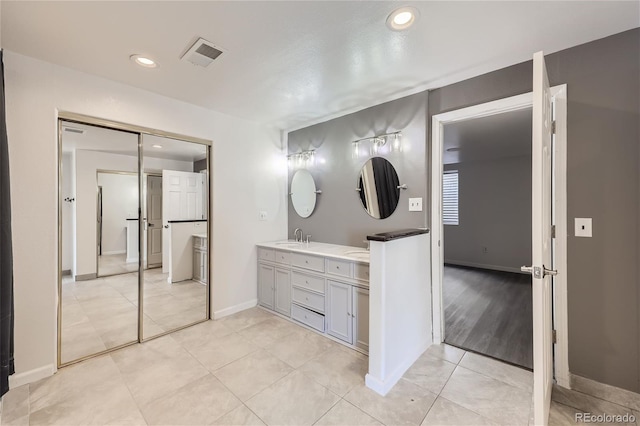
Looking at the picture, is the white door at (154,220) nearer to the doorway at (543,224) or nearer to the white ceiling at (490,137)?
the doorway at (543,224)

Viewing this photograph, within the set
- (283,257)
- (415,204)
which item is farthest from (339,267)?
(415,204)

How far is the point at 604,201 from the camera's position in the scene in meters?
1.78

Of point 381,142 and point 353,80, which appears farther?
point 381,142

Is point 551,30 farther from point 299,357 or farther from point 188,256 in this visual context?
point 188,256

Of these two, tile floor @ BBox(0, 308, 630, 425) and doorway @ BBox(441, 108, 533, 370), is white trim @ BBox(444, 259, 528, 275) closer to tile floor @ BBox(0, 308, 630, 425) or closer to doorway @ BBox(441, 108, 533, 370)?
doorway @ BBox(441, 108, 533, 370)

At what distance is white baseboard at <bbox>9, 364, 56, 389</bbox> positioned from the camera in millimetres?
1867

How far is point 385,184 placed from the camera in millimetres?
2752

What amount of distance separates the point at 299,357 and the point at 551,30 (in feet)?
9.75

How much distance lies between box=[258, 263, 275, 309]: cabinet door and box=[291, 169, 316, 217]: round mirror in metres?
0.85

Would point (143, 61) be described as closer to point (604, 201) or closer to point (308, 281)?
point (308, 281)

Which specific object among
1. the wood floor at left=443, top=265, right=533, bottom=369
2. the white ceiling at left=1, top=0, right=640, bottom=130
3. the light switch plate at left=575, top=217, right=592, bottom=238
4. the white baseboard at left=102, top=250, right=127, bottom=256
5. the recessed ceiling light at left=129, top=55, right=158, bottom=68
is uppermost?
the recessed ceiling light at left=129, top=55, right=158, bottom=68

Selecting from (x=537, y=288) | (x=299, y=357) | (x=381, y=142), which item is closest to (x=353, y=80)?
(x=381, y=142)

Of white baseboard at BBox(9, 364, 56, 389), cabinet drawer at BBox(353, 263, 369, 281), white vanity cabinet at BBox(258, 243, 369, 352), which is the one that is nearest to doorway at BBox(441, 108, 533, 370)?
white vanity cabinet at BBox(258, 243, 369, 352)

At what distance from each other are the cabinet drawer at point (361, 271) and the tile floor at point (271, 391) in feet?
2.20
